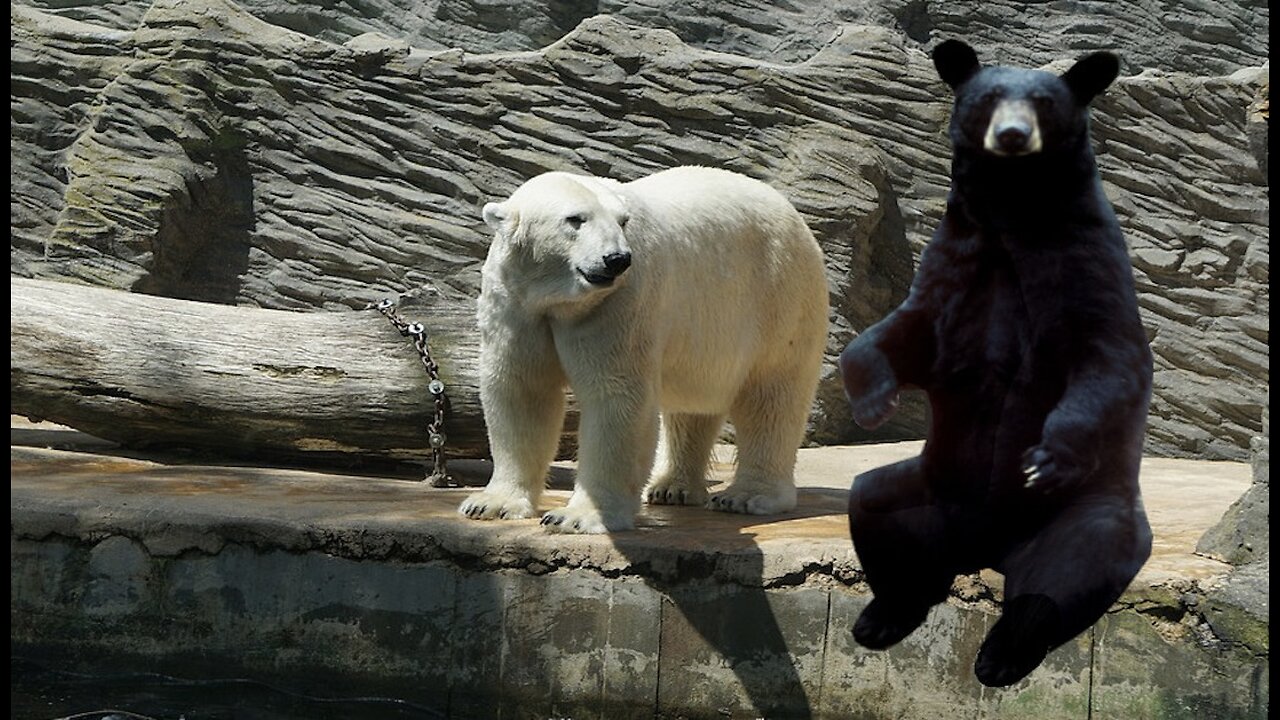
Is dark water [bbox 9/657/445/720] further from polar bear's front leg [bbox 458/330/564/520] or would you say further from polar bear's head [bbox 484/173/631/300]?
polar bear's head [bbox 484/173/631/300]

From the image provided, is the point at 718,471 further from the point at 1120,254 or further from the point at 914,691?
the point at 1120,254

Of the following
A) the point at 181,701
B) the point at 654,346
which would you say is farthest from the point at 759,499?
the point at 181,701

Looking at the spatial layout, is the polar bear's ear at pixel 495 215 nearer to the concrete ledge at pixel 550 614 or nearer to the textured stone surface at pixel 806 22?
the concrete ledge at pixel 550 614

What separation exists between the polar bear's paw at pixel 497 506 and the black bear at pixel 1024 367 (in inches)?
110

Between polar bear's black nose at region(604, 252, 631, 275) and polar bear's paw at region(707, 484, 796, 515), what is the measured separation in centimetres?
134

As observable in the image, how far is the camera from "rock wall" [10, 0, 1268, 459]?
700cm

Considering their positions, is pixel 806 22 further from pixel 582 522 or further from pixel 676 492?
pixel 582 522

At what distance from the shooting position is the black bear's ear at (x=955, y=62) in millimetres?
1387

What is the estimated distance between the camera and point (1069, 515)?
1.41 meters

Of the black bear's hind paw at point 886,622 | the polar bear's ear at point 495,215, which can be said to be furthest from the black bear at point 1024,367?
the polar bear's ear at point 495,215

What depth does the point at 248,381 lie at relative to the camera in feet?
18.1

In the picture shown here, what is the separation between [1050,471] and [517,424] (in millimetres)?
3025

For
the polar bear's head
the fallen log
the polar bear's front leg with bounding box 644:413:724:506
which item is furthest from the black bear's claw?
the fallen log

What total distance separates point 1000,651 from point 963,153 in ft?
1.67
